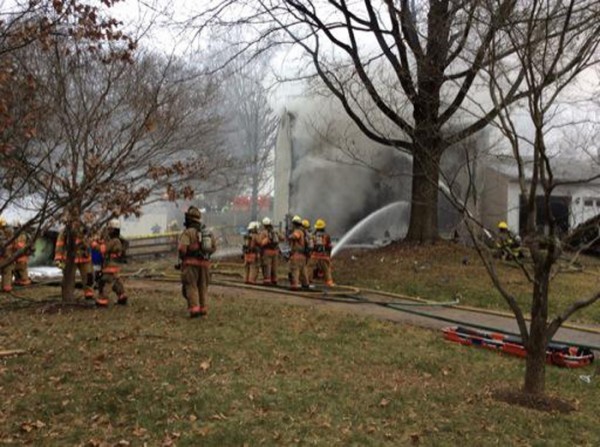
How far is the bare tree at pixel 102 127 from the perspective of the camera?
21.2 feet

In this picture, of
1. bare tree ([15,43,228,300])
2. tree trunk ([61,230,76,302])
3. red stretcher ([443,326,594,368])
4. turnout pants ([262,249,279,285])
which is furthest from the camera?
turnout pants ([262,249,279,285])

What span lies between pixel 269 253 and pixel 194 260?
494 cm

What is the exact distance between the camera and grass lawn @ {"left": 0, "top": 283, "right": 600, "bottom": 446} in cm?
488

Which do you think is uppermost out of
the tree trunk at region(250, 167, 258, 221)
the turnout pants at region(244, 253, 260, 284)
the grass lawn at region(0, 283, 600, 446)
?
the tree trunk at region(250, 167, 258, 221)

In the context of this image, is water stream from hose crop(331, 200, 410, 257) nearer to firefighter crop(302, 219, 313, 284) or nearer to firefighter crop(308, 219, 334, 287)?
firefighter crop(308, 219, 334, 287)

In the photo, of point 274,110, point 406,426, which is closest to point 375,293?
point 406,426

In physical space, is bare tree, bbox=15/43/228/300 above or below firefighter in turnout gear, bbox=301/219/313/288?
above

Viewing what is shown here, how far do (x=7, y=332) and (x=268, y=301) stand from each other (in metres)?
4.59

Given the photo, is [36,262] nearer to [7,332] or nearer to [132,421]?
[7,332]

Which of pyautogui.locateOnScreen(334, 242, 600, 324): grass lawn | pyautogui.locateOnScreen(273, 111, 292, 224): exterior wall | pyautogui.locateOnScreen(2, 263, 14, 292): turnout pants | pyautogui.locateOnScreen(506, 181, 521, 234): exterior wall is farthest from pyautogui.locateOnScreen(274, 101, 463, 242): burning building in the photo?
pyautogui.locateOnScreen(2, 263, 14, 292): turnout pants

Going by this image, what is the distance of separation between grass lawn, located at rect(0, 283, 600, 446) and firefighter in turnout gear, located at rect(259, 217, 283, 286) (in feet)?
16.2

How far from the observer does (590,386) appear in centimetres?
662

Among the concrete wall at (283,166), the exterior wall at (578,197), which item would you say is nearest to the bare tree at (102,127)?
the exterior wall at (578,197)

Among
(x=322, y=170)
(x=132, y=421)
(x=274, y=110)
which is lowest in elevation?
(x=132, y=421)
